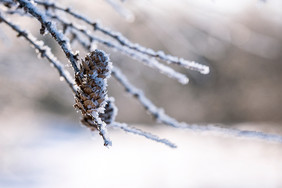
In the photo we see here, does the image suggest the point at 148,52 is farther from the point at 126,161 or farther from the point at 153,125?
the point at 153,125

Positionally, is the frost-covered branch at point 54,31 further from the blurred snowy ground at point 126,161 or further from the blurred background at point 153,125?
the blurred snowy ground at point 126,161

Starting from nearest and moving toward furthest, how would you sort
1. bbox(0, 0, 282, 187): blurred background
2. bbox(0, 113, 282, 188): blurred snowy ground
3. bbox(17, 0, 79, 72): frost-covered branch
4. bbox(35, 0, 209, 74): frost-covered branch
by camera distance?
bbox(17, 0, 79, 72): frost-covered branch, bbox(35, 0, 209, 74): frost-covered branch, bbox(0, 0, 282, 187): blurred background, bbox(0, 113, 282, 188): blurred snowy ground

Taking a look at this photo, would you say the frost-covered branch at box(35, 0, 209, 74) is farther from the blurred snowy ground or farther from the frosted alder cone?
the blurred snowy ground

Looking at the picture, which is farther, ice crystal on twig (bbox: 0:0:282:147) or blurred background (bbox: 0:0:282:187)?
blurred background (bbox: 0:0:282:187)

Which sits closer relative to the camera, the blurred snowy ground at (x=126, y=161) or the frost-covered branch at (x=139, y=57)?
the frost-covered branch at (x=139, y=57)

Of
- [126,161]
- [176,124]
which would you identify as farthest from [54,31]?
[126,161]

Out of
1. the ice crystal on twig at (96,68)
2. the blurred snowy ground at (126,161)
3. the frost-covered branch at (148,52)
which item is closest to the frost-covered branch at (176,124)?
the ice crystal on twig at (96,68)

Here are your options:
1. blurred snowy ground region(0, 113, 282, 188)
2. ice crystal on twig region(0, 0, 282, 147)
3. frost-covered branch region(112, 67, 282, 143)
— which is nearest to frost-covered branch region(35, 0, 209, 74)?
ice crystal on twig region(0, 0, 282, 147)
